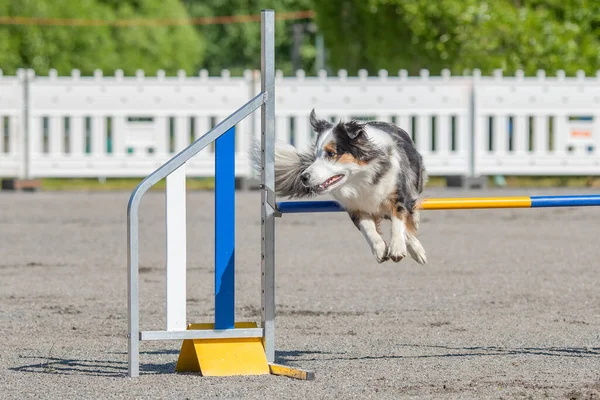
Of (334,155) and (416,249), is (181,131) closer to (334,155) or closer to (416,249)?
(416,249)

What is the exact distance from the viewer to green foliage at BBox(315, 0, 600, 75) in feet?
76.5

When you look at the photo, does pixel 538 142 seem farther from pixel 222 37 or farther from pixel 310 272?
pixel 222 37

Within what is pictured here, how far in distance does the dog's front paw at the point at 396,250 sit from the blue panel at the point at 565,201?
707 millimetres

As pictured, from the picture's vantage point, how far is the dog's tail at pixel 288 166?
6555 millimetres

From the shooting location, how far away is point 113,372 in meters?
6.09

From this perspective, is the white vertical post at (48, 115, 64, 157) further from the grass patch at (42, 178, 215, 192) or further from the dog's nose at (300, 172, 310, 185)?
the dog's nose at (300, 172, 310, 185)

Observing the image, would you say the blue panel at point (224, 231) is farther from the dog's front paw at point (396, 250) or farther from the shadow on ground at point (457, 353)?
the dog's front paw at point (396, 250)

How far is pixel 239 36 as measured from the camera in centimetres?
5691

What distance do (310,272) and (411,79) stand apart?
33.3 ft

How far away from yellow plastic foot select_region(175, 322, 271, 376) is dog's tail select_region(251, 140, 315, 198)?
2.93 feet

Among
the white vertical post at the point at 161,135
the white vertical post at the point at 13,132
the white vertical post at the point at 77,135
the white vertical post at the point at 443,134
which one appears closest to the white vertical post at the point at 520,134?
the white vertical post at the point at 443,134

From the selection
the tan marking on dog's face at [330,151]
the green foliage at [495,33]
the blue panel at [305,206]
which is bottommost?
the blue panel at [305,206]

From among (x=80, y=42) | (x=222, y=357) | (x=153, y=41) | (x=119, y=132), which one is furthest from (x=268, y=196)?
(x=153, y=41)

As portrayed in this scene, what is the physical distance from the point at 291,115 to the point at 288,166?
13.3m
